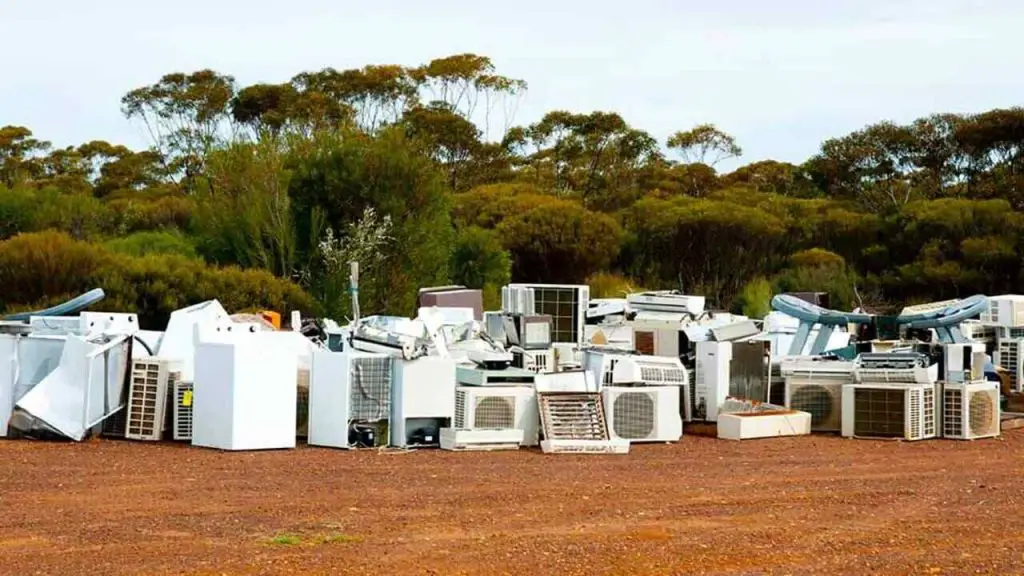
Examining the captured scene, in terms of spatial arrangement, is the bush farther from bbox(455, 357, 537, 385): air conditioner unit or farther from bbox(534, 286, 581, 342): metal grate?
bbox(455, 357, 537, 385): air conditioner unit

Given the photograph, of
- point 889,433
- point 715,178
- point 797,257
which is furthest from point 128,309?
point 715,178

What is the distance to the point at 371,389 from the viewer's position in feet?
44.4

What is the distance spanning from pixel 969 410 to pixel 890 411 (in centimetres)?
87

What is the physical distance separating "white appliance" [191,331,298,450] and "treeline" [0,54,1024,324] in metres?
9.68

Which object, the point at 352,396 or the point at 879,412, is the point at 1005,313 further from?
the point at 352,396

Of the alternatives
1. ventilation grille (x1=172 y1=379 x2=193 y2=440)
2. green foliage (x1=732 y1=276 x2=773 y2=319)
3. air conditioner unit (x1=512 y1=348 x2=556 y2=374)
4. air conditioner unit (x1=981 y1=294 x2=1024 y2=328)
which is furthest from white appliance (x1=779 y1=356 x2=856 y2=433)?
green foliage (x1=732 y1=276 x2=773 y2=319)

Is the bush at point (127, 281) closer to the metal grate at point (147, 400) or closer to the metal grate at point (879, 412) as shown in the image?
the metal grate at point (147, 400)

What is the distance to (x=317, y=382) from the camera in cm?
1366

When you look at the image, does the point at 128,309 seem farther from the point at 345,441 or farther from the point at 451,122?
the point at 451,122

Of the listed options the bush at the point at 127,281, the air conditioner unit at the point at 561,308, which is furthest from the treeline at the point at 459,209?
the air conditioner unit at the point at 561,308

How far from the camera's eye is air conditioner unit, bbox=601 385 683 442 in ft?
46.9

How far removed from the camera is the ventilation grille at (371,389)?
13.5 meters

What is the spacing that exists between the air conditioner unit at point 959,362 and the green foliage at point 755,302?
628 inches

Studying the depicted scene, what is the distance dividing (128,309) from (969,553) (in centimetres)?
1671
